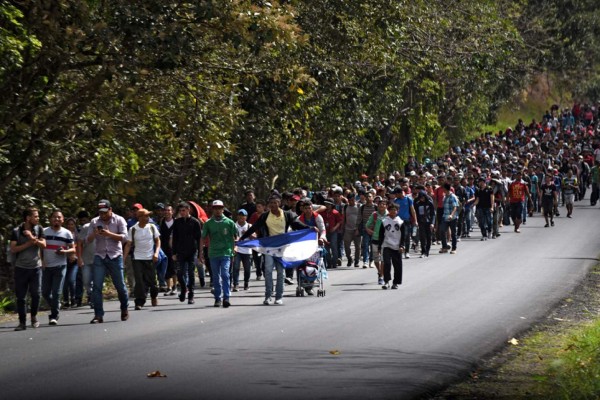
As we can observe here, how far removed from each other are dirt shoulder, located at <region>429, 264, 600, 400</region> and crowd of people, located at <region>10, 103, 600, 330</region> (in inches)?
151

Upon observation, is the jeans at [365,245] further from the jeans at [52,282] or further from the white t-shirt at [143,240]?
the jeans at [52,282]

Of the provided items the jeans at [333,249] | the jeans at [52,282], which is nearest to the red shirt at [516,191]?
the jeans at [333,249]

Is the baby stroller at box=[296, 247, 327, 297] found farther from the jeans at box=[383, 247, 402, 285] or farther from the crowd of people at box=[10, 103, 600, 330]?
the jeans at box=[383, 247, 402, 285]

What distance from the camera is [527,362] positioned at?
548 inches

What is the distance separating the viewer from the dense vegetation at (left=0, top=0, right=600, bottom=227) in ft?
63.4

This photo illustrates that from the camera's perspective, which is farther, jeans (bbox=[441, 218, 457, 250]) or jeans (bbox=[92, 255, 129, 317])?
jeans (bbox=[441, 218, 457, 250])

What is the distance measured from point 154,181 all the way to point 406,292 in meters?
9.48

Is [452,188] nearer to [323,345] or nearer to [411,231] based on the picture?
[411,231]

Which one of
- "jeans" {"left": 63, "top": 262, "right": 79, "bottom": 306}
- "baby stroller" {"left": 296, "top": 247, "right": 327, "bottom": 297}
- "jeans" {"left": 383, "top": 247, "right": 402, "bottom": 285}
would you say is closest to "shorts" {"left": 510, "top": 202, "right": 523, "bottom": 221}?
"jeans" {"left": 383, "top": 247, "right": 402, "bottom": 285}

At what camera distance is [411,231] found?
29422 mm

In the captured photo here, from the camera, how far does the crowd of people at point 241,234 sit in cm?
1748

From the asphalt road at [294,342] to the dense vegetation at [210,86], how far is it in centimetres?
321

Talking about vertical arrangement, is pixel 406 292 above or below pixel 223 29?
below

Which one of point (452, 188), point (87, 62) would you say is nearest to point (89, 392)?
point (87, 62)
